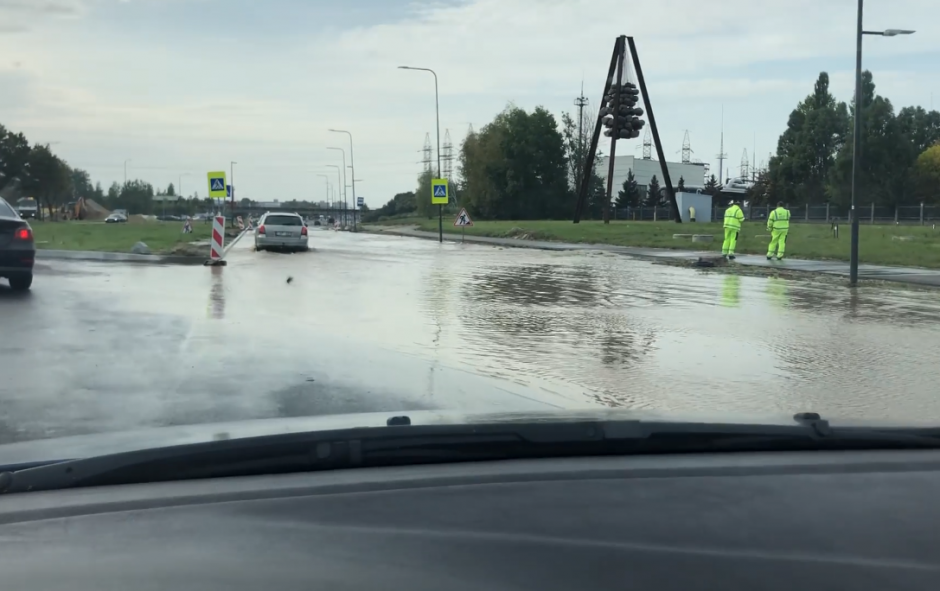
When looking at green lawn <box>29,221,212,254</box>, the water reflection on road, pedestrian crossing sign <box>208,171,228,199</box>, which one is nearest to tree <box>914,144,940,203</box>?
green lawn <box>29,221,212,254</box>

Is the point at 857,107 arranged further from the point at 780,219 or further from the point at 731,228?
the point at 731,228

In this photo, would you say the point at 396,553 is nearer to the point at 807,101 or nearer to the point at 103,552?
the point at 103,552

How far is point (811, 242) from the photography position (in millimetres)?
37406

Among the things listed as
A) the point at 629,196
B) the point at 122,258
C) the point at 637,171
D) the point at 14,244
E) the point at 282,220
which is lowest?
the point at 122,258

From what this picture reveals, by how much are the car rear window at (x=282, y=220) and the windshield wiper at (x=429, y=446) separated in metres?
29.8

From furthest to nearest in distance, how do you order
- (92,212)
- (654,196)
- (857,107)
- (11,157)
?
(92,212) < (654,196) < (11,157) < (857,107)

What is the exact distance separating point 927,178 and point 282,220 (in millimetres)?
78175

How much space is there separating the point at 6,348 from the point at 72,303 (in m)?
4.25

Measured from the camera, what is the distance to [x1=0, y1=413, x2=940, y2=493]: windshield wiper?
9.48ft

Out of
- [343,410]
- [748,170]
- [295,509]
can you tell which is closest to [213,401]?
[343,410]

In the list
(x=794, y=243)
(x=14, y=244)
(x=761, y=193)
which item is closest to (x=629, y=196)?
(x=761, y=193)

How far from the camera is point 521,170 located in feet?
313

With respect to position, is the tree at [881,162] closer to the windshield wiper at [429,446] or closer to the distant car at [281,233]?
the distant car at [281,233]

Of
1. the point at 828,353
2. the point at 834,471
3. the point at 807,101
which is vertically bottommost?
the point at 828,353
